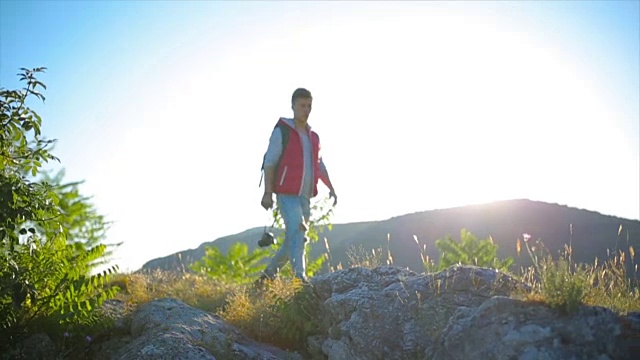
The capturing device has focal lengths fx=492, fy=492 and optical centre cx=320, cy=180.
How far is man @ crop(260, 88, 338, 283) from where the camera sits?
231 inches

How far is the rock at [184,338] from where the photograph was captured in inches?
142

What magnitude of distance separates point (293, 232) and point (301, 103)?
1.60m

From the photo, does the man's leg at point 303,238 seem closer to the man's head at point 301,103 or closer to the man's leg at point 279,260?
the man's leg at point 279,260

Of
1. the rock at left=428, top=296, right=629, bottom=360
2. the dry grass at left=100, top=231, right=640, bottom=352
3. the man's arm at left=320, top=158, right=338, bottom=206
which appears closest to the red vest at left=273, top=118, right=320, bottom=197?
the man's arm at left=320, top=158, right=338, bottom=206

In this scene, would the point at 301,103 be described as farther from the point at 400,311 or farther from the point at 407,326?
the point at 407,326

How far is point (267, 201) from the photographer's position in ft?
19.0

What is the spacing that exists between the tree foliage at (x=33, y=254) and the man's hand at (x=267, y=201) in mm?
1776

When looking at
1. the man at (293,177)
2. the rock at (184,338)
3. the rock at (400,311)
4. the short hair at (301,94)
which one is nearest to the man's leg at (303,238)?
the man at (293,177)

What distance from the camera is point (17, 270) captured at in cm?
398

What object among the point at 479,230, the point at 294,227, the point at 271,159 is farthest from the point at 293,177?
the point at 479,230

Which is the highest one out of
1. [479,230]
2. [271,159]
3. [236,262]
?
[271,159]

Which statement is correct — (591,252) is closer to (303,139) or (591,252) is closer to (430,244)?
(303,139)

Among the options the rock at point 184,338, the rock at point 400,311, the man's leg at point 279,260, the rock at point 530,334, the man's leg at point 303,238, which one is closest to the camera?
the rock at point 530,334

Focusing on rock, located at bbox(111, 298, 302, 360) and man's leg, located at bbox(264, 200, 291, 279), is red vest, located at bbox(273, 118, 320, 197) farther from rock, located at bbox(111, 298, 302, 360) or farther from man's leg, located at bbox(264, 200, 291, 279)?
rock, located at bbox(111, 298, 302, 360)
